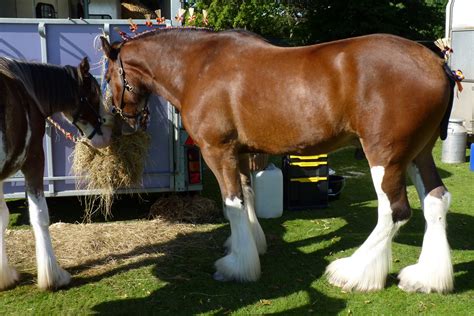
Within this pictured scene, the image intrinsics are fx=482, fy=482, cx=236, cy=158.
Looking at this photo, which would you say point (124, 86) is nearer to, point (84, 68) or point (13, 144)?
point (84, 68)

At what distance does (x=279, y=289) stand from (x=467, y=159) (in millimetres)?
6073

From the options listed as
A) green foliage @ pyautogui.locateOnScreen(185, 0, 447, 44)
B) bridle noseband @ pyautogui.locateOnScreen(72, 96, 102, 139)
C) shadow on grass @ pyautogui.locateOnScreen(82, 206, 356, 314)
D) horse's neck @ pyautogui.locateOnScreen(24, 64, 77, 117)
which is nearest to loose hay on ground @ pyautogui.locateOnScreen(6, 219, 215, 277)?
shadow on grass @ pyautogui.locateOnScreen(82, 206, 356, 314)

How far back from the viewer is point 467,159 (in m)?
8.38

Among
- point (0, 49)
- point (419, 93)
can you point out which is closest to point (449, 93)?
point (419, 93)

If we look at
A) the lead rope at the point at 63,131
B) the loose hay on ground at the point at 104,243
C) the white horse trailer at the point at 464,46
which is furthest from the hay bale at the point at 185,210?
the white horse trailer at the point at 464,46

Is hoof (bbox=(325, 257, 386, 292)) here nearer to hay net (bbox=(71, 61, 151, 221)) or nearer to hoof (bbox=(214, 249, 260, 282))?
hoof (bbox=(214, 249, 260, 282))

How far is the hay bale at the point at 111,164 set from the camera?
4566 millimetres

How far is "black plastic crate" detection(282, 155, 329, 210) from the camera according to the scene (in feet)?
18.3

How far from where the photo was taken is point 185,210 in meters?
5.14

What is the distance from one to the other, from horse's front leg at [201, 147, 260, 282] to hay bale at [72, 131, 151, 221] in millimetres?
1159

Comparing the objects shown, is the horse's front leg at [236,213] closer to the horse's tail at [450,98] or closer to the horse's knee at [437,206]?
the horse's knee at [437,206]

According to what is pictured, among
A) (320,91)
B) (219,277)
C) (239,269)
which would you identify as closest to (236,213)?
(239,269)

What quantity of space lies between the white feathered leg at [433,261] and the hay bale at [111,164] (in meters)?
2.58

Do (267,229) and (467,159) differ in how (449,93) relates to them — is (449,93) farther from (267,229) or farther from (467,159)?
(467,159)
